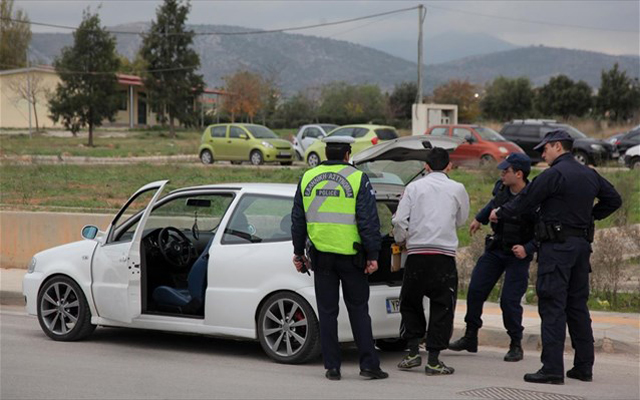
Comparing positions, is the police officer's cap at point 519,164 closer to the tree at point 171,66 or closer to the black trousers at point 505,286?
the black trousers at point 505,286

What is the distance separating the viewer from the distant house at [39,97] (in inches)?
2749

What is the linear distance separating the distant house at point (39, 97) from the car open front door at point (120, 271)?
192ft

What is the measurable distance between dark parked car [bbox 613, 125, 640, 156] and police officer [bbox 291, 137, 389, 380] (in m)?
27.0

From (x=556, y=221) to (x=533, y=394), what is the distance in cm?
139

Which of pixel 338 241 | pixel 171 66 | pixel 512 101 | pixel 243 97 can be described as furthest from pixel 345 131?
pixel 512 101

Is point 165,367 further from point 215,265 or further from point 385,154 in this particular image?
point 385,154

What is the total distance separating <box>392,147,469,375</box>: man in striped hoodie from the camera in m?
7.59

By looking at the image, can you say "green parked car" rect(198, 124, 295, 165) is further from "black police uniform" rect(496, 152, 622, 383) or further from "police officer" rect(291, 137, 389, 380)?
"black police uniform" rect(496, 152, 622, 383)

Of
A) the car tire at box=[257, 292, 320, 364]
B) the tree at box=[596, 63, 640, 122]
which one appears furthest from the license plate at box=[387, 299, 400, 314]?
the tree at box=[596, 63, 640, 122]

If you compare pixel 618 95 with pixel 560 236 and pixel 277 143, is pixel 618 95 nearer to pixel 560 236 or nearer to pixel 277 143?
pixel 277 143

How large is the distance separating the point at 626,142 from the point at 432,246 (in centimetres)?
2707

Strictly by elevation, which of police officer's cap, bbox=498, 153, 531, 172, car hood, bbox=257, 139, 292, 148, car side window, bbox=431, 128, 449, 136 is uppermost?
car side window, bbox=431, 128, 449, 136

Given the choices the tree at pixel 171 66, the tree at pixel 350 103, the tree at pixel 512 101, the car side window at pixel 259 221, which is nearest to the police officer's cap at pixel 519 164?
the car side window at pixel 259 221

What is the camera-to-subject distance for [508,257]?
8.45m
